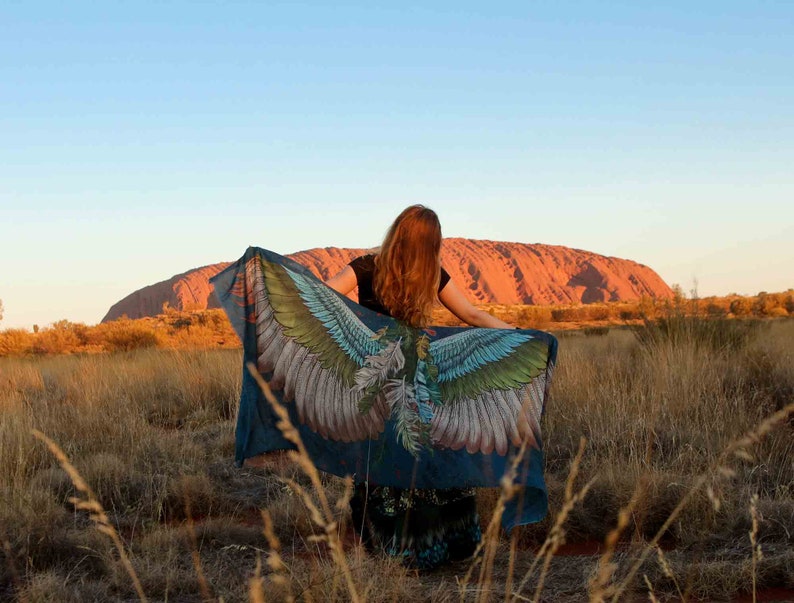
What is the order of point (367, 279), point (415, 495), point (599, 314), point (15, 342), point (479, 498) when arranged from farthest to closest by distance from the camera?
point (599, 314)
point (15, 342)
point (479, 498)
point (367, 279)
point (415, 495)

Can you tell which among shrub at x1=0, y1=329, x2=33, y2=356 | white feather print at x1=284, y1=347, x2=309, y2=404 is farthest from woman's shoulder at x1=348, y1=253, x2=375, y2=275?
shrub at x1=0, y1=329, x2=33, y2=356

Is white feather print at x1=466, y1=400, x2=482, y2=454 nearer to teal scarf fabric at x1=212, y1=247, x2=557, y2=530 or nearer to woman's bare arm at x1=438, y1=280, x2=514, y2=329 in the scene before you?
teal scarf fabric at x1=212, y1=247, x2=557, y2=530

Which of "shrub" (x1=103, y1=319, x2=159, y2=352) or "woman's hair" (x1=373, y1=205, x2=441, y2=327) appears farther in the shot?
"shrub" (x1=103, y1=319, x2=159, y2=352)

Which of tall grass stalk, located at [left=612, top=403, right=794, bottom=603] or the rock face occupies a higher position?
the rock face

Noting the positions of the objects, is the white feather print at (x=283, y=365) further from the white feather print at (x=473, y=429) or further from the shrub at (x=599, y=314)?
the shrub at (x=599, y=314)

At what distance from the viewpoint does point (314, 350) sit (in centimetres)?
388

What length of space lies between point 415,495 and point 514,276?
122130 mm

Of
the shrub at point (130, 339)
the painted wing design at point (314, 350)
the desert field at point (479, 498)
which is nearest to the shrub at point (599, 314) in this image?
the shrub at point (130, 339)

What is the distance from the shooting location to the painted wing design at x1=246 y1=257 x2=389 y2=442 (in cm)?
380

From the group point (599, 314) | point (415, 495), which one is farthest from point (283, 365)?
point (599, 314)

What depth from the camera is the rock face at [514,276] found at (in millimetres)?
103812

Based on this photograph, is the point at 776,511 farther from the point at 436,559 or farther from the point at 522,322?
the point at 522,322

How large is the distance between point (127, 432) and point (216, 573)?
335cm

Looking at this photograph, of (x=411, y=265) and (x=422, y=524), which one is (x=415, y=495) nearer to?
(x=422, y=524)
